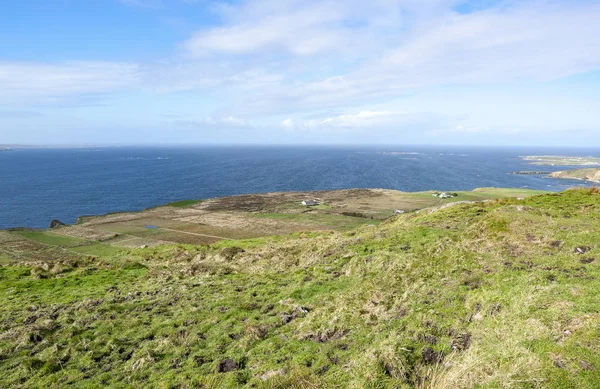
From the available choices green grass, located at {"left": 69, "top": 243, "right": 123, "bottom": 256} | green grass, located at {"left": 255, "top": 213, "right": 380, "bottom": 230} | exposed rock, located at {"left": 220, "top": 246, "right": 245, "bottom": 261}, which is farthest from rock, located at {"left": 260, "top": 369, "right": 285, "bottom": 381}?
green grass, located at {"left": 255, "top": 213, "right": 380, "bottom": 230}

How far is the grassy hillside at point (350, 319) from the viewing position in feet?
36.0

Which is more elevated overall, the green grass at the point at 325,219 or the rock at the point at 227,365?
the rock at the point at 227,365

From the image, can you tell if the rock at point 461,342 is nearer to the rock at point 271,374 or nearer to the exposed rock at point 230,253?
the rock at point 271,374

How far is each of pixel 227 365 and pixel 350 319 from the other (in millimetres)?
5770

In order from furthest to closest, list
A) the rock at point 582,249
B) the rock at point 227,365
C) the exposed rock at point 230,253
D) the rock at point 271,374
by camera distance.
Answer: the exposed rock at point 230,253, the rock at point 582,249, the rock at point 227,365, the rock at point 271,374

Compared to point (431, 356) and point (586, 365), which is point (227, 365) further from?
point (586, 365)

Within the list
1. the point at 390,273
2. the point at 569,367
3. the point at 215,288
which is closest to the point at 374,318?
the point at 390,273

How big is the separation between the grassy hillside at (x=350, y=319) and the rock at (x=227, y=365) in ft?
0.27

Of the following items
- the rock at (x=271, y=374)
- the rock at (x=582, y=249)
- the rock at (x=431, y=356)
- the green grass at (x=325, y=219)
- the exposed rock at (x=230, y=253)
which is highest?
the rock at (x=582, y=249)

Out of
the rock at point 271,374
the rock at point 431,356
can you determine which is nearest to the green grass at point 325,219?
the rock at point 431,356

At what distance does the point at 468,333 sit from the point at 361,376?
479 cm

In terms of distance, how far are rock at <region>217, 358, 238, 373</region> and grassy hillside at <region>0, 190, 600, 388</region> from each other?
0.27 ft

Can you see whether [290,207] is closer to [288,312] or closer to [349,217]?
[349,217]

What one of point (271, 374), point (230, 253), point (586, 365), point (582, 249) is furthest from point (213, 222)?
point (586, 365)
